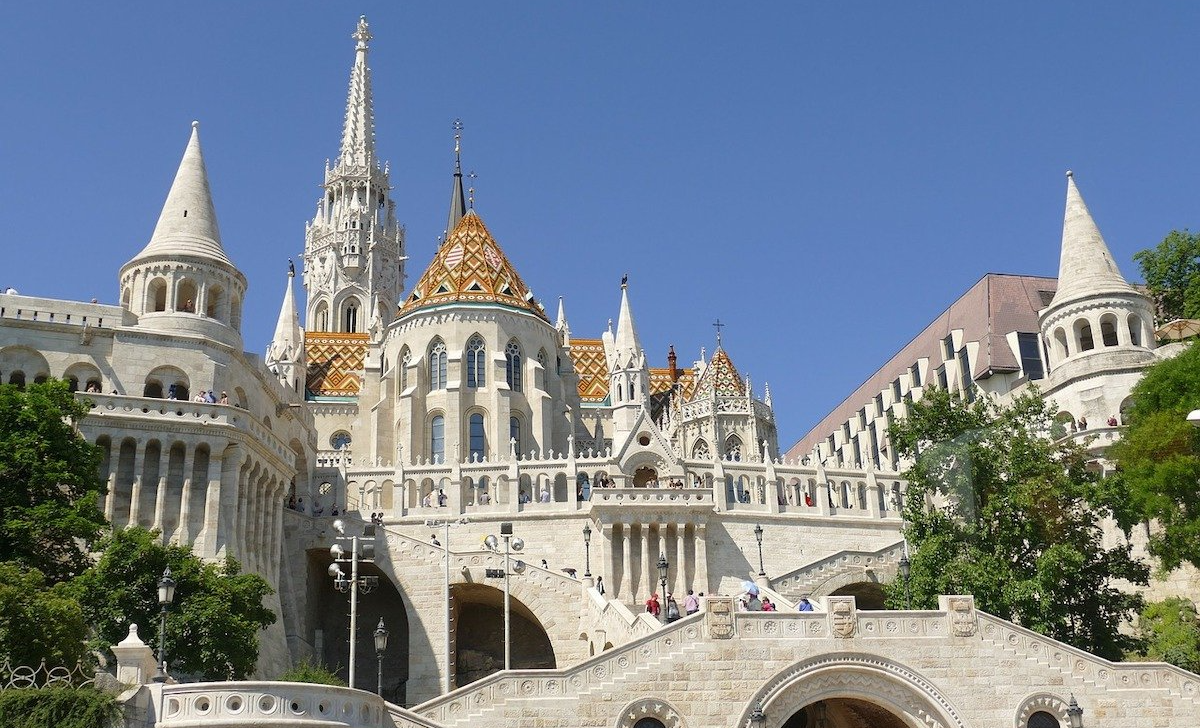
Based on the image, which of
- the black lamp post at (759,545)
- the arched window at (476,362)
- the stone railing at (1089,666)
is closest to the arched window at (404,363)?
the arched window at (476,362)

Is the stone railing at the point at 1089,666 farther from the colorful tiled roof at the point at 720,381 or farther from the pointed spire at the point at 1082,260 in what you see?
the colorful tiled roof at the point at 720,381

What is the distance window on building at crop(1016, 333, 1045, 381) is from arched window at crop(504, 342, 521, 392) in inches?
848

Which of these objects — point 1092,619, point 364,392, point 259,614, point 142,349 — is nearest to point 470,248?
point 364,392

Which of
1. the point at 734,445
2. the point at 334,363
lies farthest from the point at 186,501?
the point at 734,445

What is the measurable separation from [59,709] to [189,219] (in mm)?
23347

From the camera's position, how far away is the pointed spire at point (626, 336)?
204ft

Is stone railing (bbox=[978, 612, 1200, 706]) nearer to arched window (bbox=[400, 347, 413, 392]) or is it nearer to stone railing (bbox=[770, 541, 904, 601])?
stone railing (bbox=[770, 541, 904, 601])

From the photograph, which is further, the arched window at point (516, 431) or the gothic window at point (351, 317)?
the gothic window at point (351, 317)

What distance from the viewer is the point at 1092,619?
3328 centimetres

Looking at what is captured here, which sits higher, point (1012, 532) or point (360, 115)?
point (360, 115)

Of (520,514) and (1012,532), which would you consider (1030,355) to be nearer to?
(1012,532)

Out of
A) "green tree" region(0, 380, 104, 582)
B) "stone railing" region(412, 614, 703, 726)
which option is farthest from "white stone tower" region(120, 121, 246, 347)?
"stone railing" region(412, 614, 703, 726)

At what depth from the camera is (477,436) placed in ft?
178

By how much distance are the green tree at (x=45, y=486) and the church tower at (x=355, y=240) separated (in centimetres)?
4680
